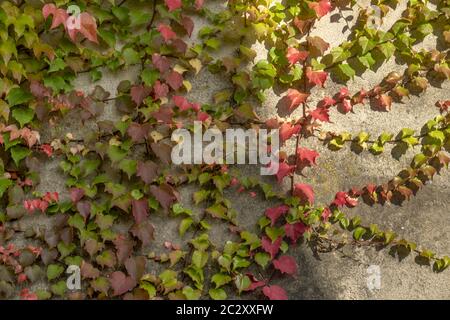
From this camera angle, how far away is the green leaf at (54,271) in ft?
9.21

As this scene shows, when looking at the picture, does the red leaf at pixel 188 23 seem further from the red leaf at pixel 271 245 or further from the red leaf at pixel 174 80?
the red leaf at pixel 271 245

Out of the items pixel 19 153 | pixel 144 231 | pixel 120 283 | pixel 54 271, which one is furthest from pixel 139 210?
pixel 19 153

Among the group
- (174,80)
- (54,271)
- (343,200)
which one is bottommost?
(54,271)

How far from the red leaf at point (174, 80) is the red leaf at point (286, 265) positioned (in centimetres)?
96

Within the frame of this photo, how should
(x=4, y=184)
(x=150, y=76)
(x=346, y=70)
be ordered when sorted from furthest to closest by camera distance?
(x=346, y=70)
(x=150, y=76)
(x=4, y=184)

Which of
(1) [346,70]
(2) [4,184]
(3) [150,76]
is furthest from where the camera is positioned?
(1) [346,70]

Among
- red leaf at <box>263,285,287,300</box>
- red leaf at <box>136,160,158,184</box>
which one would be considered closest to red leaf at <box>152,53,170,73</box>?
red leaf at <box>136,160,158,184</box>

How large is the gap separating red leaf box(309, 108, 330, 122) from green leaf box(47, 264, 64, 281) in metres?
1.41

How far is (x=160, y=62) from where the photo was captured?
2.87m

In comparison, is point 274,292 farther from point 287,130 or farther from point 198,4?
point 198,4

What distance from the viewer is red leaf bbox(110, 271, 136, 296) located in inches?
111

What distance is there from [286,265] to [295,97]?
0.81 meters

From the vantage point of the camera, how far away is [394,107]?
3.09 m

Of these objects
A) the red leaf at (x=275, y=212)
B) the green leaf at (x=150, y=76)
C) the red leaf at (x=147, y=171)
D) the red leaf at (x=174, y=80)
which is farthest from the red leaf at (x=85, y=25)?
the red leaf at (x=275, y=212)
